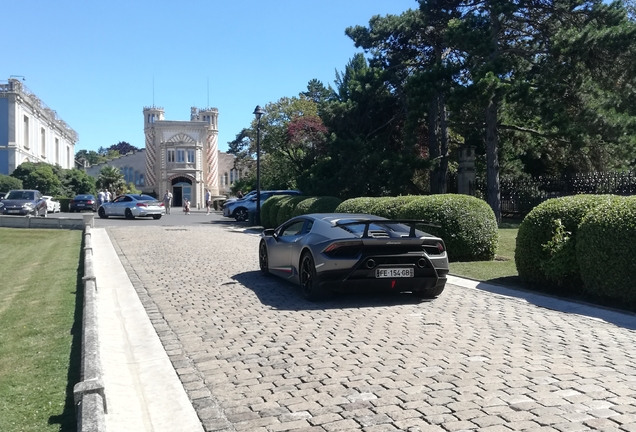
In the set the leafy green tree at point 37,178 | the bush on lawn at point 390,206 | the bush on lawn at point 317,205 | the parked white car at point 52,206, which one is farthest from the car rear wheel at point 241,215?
the leafy green tree at point 37,178

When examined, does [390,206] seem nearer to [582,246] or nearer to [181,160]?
[582,246]

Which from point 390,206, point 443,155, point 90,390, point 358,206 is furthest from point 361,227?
point 443,155

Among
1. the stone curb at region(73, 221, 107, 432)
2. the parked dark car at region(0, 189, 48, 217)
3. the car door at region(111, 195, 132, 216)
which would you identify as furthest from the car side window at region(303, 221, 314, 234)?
the parked dark car at region(0, 189, 48, 217)

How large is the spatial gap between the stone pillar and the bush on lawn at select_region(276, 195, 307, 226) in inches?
289

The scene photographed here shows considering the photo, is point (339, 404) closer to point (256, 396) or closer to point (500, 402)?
point (256, 396)

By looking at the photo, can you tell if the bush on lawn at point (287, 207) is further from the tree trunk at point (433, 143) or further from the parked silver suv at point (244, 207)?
the parked silver suv at point (244, 207)

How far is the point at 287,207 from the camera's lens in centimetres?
2347

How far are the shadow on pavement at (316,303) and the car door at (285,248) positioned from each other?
0.30 metres

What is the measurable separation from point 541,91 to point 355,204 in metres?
9.05

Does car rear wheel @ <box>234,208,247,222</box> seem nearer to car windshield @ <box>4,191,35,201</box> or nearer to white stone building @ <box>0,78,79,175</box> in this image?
car windshield @ <box>4,191,35,201</box>

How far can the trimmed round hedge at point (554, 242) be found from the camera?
949 cm

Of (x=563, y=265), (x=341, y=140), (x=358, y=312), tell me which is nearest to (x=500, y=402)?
(x=358, y=312)

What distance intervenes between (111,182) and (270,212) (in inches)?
2203

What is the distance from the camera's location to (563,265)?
947 centimetres
